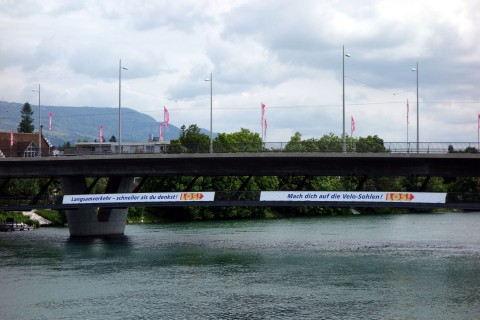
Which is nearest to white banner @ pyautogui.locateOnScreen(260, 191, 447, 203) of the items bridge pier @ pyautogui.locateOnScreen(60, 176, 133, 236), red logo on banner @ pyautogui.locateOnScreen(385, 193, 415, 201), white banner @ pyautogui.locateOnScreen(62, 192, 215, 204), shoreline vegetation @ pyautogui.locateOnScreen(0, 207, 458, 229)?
red logo on banner @ pyautogui.locateOnScreen(385, 193, 415, 201)

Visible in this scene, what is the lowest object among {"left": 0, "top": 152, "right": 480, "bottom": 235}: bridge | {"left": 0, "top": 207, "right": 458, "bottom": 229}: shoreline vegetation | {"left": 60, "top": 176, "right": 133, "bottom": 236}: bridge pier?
{"left": 0, "top": 207, "right": 458, "bottom": 229}: shoreline vegetation

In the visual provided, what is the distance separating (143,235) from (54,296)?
46.7 metres

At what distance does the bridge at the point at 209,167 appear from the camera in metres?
76.4

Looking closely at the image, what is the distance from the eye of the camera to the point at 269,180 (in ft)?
500

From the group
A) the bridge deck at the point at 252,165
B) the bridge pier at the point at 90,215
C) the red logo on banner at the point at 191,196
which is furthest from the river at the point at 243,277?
the bridge deck at the point at 252,165

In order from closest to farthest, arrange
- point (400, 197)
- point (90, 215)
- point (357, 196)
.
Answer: point (400, 197) → point (357, 196) → point (90, 215)

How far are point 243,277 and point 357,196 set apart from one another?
21.8m

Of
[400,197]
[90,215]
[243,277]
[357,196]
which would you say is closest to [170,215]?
[90,215]

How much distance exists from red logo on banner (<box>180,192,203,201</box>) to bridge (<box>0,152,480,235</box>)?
2.58 feet

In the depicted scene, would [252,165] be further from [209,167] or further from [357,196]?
[357,196]

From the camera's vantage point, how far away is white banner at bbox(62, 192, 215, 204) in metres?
82.1

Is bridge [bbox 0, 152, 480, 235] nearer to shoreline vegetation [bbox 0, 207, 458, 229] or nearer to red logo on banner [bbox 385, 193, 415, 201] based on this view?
red logo on banner [bbox 385, 193, 415, 201]

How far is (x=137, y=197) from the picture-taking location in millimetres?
85812

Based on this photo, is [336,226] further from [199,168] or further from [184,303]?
[184,303]
